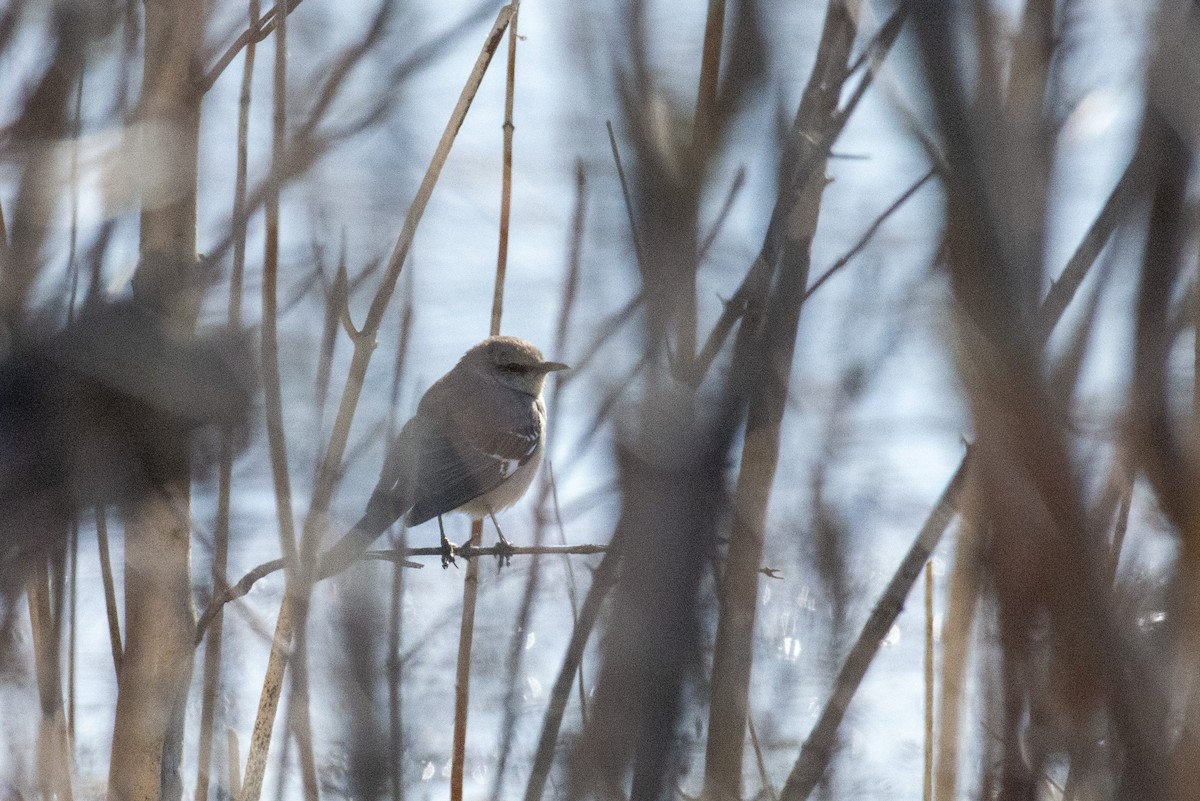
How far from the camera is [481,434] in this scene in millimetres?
3645

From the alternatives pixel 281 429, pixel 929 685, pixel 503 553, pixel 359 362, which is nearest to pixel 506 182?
pixel 359 362

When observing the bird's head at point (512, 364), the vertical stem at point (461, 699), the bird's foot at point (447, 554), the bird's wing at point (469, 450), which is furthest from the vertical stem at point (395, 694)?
the bird's head at point (512, 364)

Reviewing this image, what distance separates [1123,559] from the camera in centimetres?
69

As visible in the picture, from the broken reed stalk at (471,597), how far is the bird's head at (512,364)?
6.95 ft

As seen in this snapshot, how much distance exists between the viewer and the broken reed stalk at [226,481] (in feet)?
3.35

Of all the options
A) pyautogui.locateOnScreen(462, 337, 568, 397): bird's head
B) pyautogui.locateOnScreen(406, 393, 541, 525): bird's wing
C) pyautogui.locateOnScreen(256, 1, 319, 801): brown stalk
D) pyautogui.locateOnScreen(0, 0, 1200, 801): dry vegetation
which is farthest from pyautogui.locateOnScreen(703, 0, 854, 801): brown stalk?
pyautogui.locateOnScreen(462, 337, 568, 397): bird's head

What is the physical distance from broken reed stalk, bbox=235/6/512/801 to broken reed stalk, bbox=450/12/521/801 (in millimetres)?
80

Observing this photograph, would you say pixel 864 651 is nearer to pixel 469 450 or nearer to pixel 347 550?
pixel 347 550

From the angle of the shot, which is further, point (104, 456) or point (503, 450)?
point (503, 450)

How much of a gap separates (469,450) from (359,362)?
6.59 feet

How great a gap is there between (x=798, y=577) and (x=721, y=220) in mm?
500

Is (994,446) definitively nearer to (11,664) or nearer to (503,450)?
(11,664)

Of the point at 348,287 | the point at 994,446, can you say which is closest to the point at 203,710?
the point at 348,287

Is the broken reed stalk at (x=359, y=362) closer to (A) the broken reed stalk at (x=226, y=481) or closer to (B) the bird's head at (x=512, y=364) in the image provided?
(A) the broken reed stalk at (x=226, y=481)
